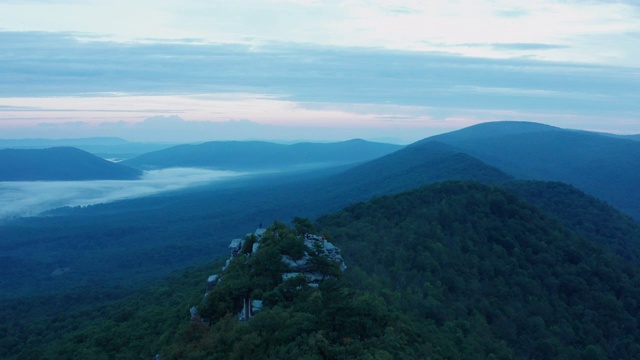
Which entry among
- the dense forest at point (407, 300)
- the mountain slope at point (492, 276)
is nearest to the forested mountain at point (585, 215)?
the mountain slope at point (492, 276)

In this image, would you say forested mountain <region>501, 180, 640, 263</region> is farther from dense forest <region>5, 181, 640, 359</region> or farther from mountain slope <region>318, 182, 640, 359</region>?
dense forest <region>5, 181, 640, 359</region>

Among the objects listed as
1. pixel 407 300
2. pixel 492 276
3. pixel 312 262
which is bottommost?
pixel 492 276

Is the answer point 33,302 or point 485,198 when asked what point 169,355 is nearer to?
point 485,198

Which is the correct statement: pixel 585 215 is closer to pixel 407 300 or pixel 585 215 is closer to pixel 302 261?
pixel 407 300

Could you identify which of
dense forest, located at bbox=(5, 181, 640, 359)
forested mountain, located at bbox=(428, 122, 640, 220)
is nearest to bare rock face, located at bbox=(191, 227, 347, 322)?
dense forest, located at bbox=(5, 181, 640, 359)

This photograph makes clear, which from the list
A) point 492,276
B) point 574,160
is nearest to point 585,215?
point 492,276

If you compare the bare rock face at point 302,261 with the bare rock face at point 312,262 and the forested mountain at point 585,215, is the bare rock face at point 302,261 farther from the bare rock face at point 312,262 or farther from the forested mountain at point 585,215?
the forested mountain at point 585,215

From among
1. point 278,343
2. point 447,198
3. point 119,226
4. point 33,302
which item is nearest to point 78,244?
point 119,226
